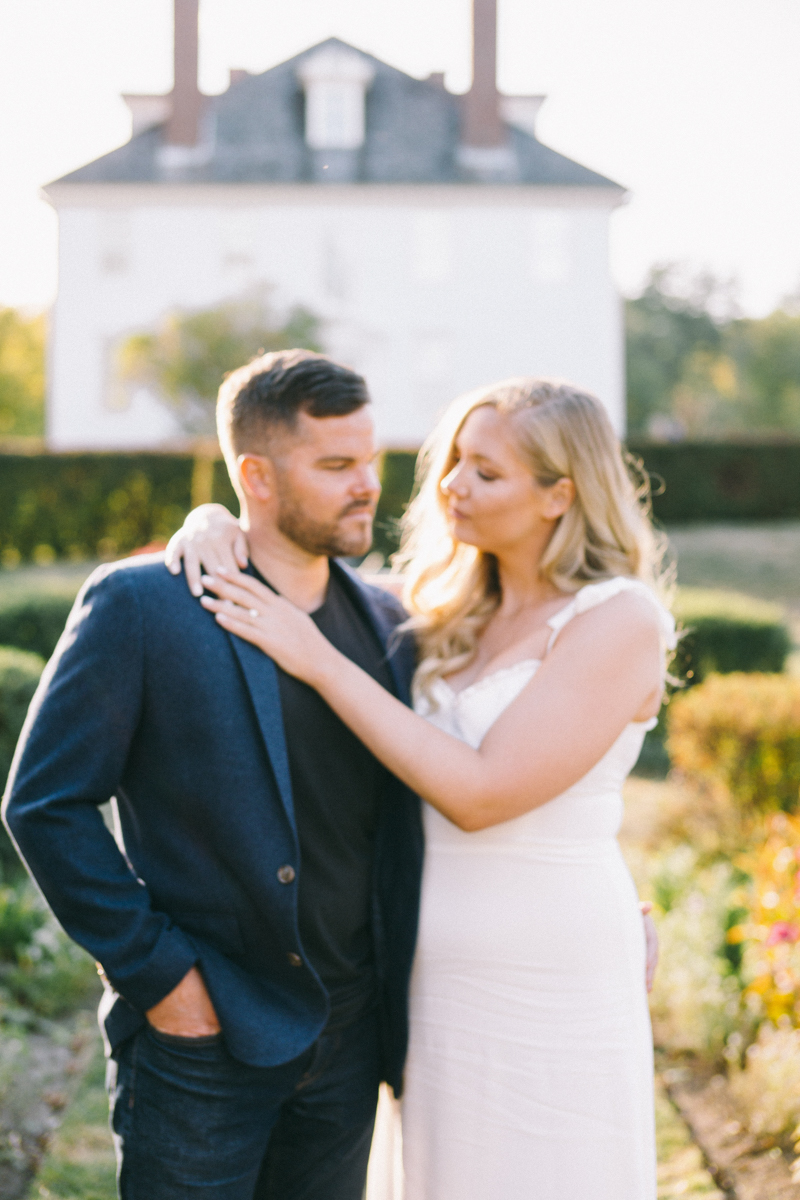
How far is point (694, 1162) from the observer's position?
13.3 ft

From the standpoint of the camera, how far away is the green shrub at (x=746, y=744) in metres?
6.83

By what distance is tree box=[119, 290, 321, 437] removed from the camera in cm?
2389

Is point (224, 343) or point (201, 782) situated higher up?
point (224, 343)

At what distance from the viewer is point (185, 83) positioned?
89.9 feet

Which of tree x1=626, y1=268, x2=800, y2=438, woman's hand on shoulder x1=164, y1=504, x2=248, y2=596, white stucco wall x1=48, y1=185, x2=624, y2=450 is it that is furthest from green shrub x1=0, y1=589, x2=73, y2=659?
tree x1=626, y1=268, x2=800, y2=438

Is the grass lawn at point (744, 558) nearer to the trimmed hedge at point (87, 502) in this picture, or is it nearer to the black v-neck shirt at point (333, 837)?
the trimmed hedge at point (87, 502)

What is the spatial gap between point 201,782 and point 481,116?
2834 centimetres

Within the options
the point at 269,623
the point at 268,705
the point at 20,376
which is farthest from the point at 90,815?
the point at 20,376

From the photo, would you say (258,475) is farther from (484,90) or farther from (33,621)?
(484,90)

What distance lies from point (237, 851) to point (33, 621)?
26.9 ft

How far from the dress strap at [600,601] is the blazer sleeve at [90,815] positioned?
3.51ft

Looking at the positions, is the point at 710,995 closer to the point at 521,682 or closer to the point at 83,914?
the point at 521,682

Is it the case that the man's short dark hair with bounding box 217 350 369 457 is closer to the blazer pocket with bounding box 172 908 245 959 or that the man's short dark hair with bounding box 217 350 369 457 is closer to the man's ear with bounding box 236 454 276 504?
the man's ear with bounding box 236 454 276 504

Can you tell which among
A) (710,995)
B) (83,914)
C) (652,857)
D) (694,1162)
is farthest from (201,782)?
(652,857)
